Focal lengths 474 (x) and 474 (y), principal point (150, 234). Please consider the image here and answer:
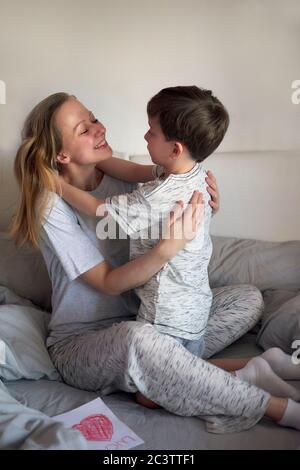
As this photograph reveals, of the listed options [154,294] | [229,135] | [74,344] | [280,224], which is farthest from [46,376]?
[229,135]

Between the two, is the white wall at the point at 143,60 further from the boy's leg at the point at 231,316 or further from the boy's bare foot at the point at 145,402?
the boy's bare foot at the point at 145,402

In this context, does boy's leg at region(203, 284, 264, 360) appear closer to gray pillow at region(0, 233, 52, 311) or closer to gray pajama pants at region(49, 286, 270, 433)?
gray pajama pants at region(49, 286, 270, 433)

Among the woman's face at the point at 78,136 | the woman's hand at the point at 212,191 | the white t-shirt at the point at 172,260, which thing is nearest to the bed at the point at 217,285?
the white t-shirt at the point at 172,260

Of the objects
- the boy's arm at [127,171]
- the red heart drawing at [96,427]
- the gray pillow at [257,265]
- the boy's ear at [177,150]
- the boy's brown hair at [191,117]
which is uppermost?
the boy's brown hair at [191,117]

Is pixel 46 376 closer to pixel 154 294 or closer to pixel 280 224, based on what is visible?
pixel 154 294

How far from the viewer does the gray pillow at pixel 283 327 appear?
4.33 ft

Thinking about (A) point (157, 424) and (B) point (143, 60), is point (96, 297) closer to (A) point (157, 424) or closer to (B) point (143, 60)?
(A) point (157, 424)

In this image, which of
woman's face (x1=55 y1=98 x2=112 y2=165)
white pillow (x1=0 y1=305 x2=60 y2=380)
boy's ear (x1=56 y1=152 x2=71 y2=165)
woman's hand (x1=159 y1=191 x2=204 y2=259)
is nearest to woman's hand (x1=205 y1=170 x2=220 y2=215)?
woman's hand (x1=159 y1=191 x2=204 y2=259)

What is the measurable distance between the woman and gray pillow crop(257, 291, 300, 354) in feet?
0.50

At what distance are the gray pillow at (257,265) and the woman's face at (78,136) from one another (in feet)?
1.89

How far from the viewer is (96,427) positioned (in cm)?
107

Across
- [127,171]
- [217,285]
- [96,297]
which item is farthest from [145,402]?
[127,171]

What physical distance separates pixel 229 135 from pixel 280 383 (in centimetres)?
98

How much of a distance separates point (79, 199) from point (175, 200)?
10.0 inches
